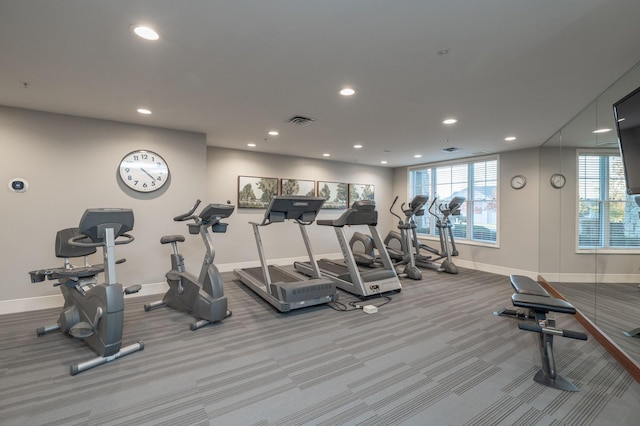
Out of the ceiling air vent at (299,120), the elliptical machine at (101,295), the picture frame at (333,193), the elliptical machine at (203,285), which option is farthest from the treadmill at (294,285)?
the picture frame at (333,193)

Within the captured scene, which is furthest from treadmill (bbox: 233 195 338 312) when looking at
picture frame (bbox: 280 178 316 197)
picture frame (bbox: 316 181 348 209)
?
picture frame (bbox: 316 181 348 209)

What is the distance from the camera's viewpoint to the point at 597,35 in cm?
194

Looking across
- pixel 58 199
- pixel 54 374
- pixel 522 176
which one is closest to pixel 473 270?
pixel 522 176

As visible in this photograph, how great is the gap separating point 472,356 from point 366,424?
1.37m

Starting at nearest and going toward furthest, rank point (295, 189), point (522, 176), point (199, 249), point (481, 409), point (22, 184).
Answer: point (481, 409) < point (22, 184) < point (199, 249) < point (522, 176) < point (295, 189)

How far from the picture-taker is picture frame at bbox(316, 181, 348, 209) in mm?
7168

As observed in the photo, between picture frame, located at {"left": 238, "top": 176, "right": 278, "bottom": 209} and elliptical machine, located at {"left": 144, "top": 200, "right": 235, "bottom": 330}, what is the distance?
2.46 m

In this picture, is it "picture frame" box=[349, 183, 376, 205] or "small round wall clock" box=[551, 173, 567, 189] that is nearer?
"small round wall clock" box=[551, 173, 567, 189]

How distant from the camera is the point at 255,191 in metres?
6.21

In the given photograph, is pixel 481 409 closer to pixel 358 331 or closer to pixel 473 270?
pixel 358 331

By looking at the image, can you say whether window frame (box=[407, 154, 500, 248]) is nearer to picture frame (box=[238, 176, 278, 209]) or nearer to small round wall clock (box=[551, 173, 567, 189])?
small round wall clock (box=[551, 173, 567, 189])

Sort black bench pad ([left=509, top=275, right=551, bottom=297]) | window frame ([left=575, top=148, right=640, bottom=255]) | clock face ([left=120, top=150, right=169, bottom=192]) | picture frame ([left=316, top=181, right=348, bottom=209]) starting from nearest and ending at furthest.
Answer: black bench pad ([left=509, top=275, right=551, bottom=297])
window frame ([left=575, top=148, right=640, bottom=255])
clock face ([left=120, top=150, right=169, bottom=192])
picture frame ([left=316, top=181, right=348, bottom=209])

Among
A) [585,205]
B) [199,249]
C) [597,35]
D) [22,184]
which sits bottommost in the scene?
[199,249]

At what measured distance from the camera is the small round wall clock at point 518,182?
5.59m
